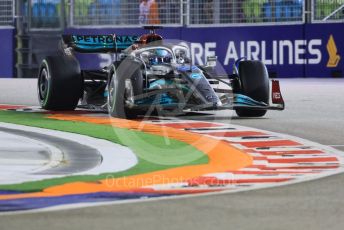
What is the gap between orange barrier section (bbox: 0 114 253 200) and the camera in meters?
7.52

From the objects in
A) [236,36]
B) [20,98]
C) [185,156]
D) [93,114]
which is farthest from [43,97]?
[236,36]

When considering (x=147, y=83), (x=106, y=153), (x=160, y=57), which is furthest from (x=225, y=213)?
(x=160, y=57)

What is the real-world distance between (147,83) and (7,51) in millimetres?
14279

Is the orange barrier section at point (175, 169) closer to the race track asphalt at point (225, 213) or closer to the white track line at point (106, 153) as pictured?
the white track line at point (106, 153)

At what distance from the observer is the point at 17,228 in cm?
603

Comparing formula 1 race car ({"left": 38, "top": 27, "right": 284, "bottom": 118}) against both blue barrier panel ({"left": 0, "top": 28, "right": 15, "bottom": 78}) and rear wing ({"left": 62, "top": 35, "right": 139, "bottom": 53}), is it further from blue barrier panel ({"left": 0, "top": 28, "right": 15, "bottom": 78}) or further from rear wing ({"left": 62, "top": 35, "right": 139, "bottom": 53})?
blue barrier panel ({"left": 0, "top": 28, "right": 15, "bottom": 78})

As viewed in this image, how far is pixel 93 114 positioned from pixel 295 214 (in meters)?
8.58

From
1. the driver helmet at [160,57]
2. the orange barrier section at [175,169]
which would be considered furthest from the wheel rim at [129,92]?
the orange barrier section at [175,169]

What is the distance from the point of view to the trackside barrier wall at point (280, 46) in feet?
81.9

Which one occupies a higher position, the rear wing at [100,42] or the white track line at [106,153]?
the rear wing at [100,42]

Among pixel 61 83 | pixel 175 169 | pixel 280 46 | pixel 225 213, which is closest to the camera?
pixel 225 213

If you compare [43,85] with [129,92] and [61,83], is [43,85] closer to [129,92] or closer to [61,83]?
[61,83]

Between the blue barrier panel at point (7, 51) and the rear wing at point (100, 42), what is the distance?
1214cm

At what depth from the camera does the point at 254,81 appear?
46.4 feet
